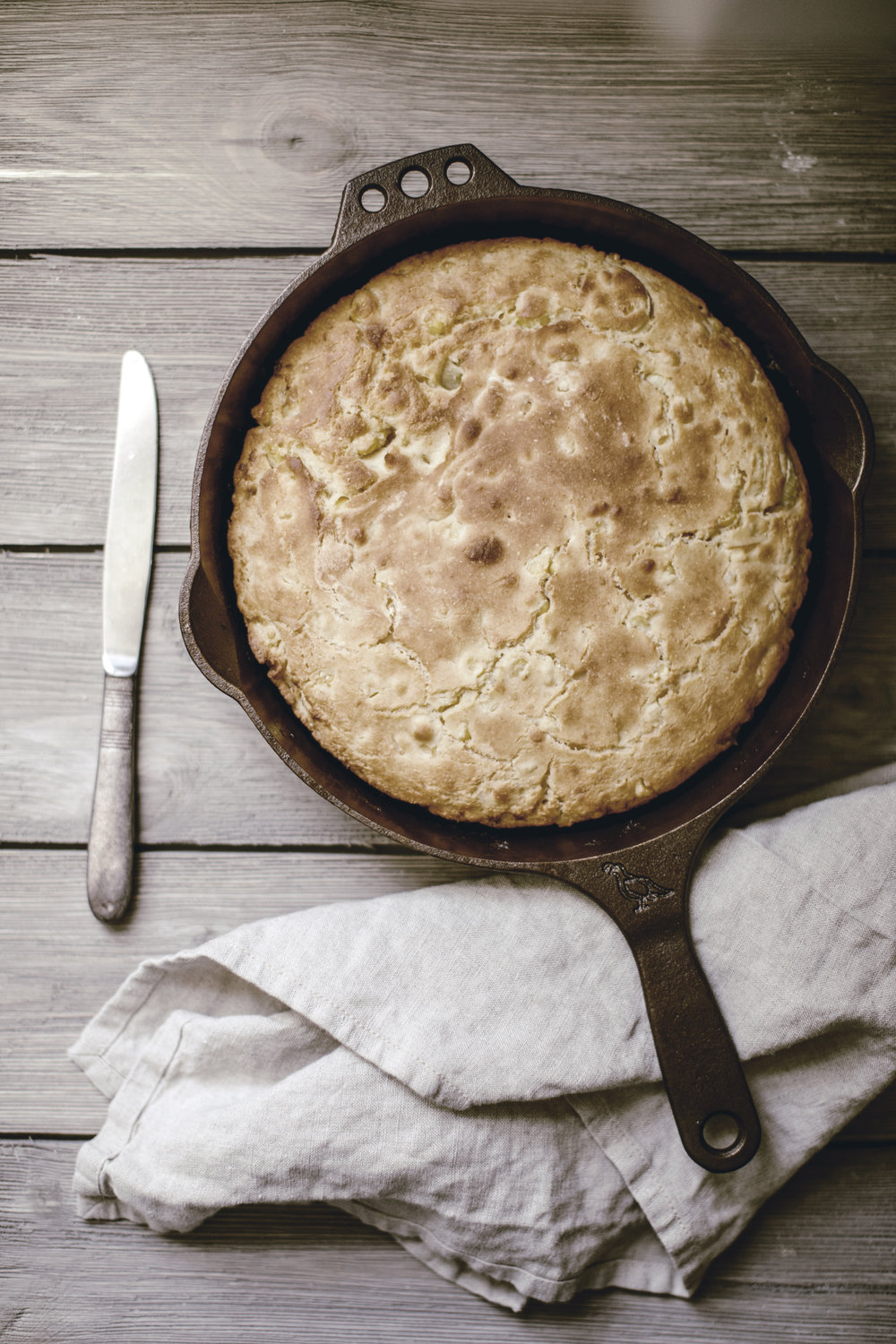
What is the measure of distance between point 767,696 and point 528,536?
0.51m

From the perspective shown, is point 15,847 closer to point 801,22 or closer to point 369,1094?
point 369,1094

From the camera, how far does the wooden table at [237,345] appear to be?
5.12ft

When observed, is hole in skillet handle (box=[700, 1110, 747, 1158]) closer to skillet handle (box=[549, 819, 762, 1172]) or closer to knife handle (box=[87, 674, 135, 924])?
skillet handle (box=[549, 819, 762, 1172])

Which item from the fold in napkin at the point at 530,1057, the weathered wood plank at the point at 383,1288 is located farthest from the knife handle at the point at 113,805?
the weathered wood plank at the point at 383,1288

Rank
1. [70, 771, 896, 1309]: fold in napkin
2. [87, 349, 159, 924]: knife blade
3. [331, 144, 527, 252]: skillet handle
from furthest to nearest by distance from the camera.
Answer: [87, 349, 159, 924]: knife blade → [70, 771, 896, 1309]: fold in napkin → [331, 144, 527, 252]: skillet handle

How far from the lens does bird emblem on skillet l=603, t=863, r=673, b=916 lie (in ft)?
4.28

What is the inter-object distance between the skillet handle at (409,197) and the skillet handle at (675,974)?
100cm

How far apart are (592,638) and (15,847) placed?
3.80ft

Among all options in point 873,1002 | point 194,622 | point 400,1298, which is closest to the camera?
point 194,622

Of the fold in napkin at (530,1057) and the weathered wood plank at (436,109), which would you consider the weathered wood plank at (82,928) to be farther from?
the weathered wood plank at (436,109)

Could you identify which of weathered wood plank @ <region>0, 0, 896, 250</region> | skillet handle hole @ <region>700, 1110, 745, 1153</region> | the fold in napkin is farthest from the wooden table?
skillet handle hole @ <region>700, 1110, 745, 1153</region>

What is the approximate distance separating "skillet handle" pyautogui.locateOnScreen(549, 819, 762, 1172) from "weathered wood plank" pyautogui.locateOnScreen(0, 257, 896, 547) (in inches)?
30.8

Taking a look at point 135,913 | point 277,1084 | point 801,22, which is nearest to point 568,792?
point 277,1084

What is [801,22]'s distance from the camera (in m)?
1.58
